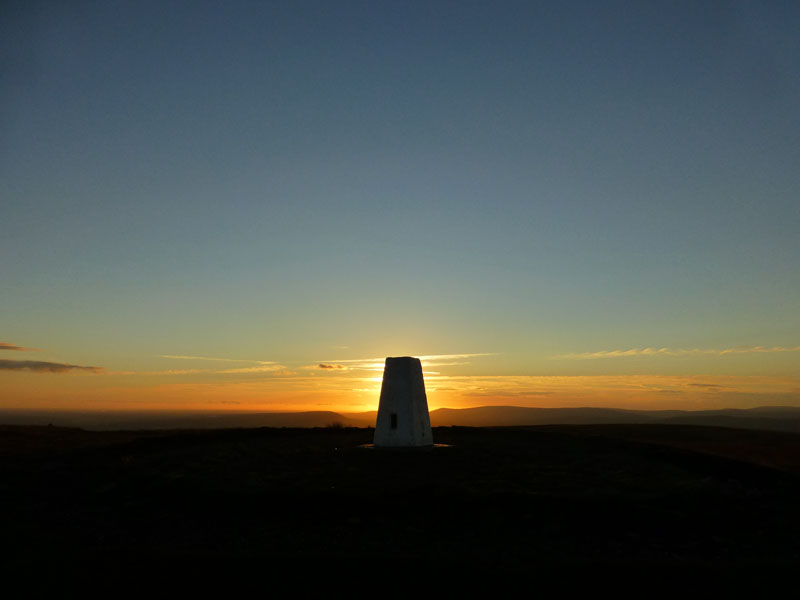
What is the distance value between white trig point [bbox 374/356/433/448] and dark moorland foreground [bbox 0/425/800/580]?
95cm

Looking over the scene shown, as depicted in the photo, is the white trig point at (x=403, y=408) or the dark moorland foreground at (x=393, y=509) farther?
the white trig point at (x=403, y=408)

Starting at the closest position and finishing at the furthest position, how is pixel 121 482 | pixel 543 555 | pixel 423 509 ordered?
1. pixel 543 555
2. pixel 423 509
3. pixel 121 482

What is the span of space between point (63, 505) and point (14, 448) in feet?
34.7

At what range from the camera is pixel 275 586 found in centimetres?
905

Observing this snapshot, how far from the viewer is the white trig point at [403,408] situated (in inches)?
814

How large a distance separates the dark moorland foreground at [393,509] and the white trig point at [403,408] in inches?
37.3

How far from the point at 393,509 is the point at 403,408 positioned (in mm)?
7915

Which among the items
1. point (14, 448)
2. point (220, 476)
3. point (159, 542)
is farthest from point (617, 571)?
point (14, 448)

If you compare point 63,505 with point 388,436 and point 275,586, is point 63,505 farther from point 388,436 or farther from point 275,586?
point 388,436

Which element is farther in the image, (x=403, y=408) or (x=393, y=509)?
(x=403, y=408)

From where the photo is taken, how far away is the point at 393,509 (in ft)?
42.6

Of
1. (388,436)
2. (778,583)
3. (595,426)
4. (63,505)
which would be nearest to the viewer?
(778,583)

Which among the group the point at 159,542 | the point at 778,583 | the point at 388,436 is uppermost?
the point at 388,436

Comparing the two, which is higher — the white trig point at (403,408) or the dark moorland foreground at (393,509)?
the white trig point at (403,408)
